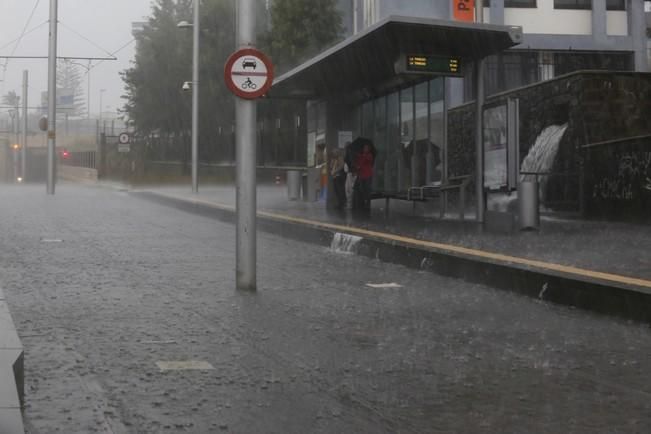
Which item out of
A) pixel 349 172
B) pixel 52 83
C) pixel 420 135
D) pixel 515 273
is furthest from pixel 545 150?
pixel 52 83

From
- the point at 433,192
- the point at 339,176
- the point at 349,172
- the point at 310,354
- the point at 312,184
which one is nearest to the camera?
the point at 310,354

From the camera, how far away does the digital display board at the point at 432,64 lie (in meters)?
16.1

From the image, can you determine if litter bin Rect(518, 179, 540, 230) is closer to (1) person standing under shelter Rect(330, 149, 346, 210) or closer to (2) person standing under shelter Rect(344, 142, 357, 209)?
(2) person standing under shelter Rect(344, 142, 357, 209)

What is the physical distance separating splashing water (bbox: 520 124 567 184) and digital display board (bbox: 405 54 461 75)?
3667 mm

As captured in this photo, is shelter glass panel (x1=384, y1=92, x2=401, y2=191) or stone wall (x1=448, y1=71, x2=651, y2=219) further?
shelter glass panel (x1=384, y1=92, x2=401, y2=191)

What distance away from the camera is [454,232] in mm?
14734

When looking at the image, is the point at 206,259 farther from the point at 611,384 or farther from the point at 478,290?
the point at 611,384

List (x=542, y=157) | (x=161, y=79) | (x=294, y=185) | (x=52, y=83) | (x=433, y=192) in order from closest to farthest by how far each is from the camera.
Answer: (x=433, y=192), (x=542, y=157), (x=294, y=185), (x=52, y=83), (x=161, y=79)

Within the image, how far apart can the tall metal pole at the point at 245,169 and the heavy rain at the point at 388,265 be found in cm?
2

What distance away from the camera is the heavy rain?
536 centimetres

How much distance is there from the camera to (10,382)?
4.60 m

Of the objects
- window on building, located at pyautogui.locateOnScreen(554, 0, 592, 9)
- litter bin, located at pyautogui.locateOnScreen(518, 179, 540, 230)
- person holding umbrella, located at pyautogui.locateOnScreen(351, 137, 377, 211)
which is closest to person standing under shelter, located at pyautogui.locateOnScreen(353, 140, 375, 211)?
person holding umbrella, located at pyautogui.locateOnScreen(351, 137, 377, 211)

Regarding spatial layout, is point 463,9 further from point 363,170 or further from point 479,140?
point 479,140

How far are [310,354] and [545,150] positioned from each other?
1407 centimetres
